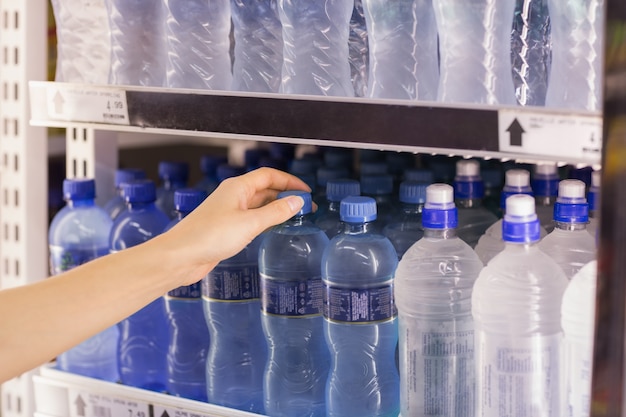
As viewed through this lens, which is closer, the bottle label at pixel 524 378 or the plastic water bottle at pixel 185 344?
the bottle label at pixel 524 378

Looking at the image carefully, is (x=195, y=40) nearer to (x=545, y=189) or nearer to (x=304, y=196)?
(x=304, y=196)

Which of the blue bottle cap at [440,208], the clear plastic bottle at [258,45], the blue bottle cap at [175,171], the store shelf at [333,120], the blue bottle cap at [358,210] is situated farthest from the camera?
the blue bottle cap at [175,171]

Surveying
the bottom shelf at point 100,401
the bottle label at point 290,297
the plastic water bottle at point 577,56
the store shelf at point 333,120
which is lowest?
the bottom shelf at point 100,401

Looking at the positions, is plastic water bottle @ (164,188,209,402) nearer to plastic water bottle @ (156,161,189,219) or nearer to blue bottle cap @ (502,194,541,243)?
plastic water bottle @ (156,161,189,219)

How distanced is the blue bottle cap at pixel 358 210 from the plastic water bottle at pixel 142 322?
56 centimetres

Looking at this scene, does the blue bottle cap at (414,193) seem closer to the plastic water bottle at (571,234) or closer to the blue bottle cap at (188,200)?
the plastic water bottle at (571,234)

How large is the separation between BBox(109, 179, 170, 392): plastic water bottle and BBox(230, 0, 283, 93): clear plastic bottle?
16.0 inches

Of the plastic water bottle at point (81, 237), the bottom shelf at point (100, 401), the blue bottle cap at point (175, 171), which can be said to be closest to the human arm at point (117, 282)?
the bottom shelf at point (100, 401)

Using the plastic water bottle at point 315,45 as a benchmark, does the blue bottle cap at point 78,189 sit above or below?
below

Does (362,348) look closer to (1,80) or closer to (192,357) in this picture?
(192,357)

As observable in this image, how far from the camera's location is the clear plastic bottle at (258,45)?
1.58 meters

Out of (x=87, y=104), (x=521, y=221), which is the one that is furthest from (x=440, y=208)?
(x=87, y=104)

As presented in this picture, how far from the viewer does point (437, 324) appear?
4.75 feet

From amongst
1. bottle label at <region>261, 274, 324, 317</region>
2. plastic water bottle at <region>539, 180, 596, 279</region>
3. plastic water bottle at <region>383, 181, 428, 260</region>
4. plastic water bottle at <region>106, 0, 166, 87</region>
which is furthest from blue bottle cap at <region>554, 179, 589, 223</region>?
plastic water bottle at <region>106, 0, 166, 87</region>
